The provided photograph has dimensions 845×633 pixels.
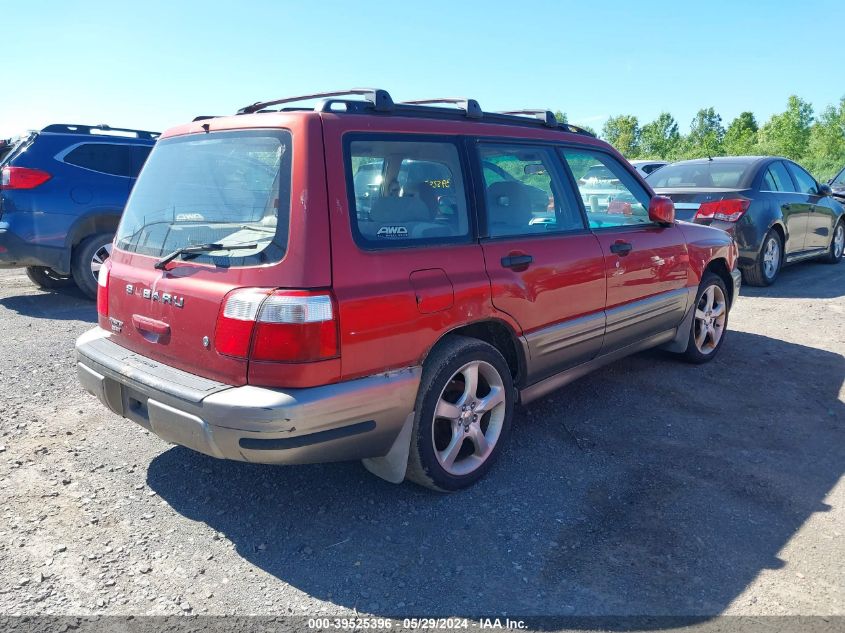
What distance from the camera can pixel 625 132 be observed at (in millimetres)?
83500

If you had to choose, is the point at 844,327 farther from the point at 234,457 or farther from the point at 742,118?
the point at 742,118

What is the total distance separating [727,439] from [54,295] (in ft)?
25.1

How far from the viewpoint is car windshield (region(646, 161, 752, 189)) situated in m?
8.36

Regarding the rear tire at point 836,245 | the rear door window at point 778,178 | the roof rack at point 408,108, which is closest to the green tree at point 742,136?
the rear tire at point 836,245

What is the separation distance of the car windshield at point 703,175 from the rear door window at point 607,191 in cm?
436

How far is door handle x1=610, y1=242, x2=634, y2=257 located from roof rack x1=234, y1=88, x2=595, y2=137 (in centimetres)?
82

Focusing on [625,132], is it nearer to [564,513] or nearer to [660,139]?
[660,139]

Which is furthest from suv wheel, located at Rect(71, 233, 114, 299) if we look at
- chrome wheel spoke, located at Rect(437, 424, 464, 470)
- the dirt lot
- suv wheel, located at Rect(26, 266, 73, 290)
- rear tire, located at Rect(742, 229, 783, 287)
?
rear tire, located at Rect(742, 229, 783, 287)

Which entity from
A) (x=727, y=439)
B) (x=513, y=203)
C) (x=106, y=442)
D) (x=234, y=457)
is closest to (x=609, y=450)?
(x=727, y=439)

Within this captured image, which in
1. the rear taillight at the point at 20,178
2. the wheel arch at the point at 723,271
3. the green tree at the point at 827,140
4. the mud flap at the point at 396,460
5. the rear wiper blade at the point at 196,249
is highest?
the green tree at the point at 827,140

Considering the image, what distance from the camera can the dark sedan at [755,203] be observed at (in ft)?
26.4

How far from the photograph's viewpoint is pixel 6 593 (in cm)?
257

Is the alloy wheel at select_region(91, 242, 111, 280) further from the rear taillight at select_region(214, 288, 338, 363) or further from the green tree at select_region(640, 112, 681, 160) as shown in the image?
the green tree at select_region(640, 112, 681, 160)

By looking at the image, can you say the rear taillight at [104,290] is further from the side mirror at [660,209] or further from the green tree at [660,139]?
the green tree at [660,139]
